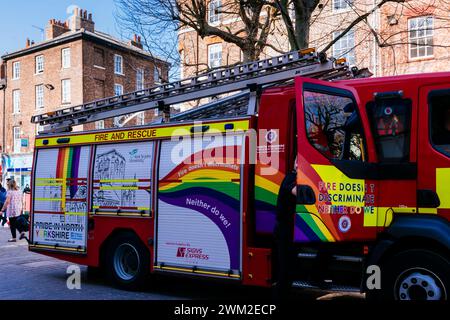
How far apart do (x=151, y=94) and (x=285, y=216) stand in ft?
11.6

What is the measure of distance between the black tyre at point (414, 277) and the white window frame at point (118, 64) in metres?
36.8

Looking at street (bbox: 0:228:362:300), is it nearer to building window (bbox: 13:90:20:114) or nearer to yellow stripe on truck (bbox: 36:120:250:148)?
yellow stripe on truck (bbox: 36:120:250:148)

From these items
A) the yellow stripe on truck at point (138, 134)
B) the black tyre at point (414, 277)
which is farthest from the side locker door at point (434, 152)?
the yellow stripe on truck at point (138, 134)

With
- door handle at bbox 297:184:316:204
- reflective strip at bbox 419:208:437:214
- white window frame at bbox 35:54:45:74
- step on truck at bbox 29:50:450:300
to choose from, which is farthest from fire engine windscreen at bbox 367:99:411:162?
white window frame at bbox 35:54:45:74

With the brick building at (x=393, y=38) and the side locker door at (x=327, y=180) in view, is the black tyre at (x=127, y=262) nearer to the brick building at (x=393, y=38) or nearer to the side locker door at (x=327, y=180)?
the side locker door at (x=327, y=180)

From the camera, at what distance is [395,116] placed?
18.3 ft

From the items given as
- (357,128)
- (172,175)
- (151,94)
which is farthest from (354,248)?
(151,94)

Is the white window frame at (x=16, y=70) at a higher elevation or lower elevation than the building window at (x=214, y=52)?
higher

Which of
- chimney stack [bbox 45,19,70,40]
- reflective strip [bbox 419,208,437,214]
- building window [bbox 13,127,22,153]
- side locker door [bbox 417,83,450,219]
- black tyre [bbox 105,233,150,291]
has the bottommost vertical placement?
black tyre [bbox 105,233,150,291]

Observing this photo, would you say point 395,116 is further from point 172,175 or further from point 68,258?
point 68,258

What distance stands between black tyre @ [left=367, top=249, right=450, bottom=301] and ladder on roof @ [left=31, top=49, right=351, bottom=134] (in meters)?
2.44

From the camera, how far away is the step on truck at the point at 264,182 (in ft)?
17.6

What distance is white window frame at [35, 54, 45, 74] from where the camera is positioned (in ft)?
130
